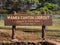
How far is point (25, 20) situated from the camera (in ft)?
59.7

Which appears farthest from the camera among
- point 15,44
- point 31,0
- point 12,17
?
point 31,0

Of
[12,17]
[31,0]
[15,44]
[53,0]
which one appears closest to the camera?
[15,44]

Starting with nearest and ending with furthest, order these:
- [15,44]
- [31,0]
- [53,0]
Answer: [15,44], [31,0], [53,0]

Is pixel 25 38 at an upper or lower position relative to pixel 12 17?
lower

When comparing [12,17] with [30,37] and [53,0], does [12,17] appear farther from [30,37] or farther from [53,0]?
[53,0]

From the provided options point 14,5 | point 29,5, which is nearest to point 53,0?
point 29,5

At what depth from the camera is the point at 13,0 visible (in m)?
48.2

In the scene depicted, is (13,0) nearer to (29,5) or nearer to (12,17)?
(29,5)

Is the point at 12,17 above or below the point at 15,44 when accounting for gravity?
above

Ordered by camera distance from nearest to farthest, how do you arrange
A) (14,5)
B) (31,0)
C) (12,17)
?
1. (12,17)
2. (31,0)
3. (14,5)

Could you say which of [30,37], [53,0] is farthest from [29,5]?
[30,37]

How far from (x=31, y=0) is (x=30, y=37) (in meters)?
27.1

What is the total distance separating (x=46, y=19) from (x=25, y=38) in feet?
6.66

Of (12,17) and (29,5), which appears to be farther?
(29,5)
